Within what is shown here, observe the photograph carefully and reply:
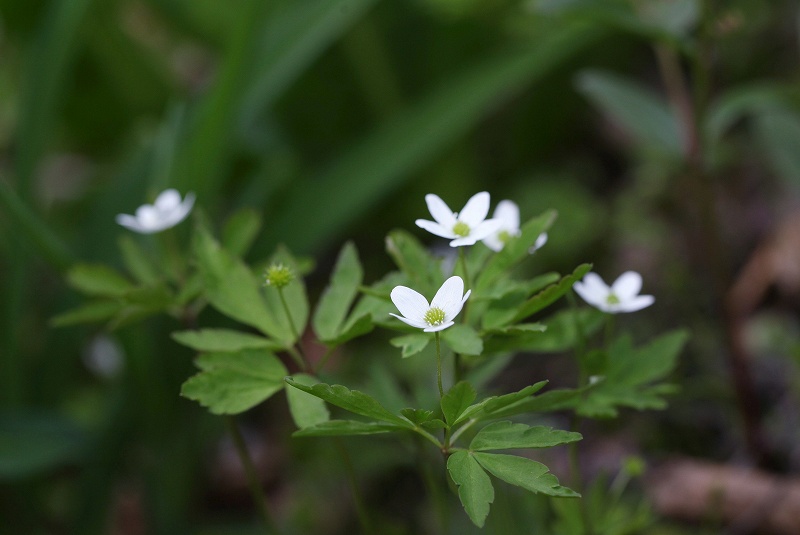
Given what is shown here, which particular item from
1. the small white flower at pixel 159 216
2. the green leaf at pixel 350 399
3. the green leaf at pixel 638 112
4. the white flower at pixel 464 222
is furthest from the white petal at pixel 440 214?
the green leaf at pixel 638 112

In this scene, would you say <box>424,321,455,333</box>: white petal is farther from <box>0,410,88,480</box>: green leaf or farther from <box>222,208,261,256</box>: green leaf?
<box>0,410,88,480</box>: green leaf

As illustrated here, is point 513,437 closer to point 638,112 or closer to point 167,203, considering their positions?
point 167,203

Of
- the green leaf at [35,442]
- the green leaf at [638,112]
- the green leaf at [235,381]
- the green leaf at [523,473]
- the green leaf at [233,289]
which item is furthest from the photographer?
the green leaf at [638,112]

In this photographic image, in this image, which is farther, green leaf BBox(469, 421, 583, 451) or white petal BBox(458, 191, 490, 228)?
white petal BBox(458, 191, 490, 228)

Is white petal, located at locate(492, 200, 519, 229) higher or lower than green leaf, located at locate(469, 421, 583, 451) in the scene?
Answer: higher

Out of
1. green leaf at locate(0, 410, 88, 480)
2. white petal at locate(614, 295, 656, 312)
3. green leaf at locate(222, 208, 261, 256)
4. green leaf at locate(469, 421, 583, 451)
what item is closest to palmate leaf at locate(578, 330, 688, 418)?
white petal at locate(614, 295, 656, 312)

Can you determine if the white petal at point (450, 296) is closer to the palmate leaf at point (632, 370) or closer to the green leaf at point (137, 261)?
the palmate leaf at point (632, 370)
